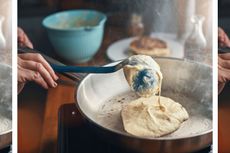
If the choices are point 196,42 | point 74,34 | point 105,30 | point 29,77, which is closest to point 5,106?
point 29,77

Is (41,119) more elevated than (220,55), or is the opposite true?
(220,55)

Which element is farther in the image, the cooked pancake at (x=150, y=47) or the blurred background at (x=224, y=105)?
the cooked pancake at (x=150, y=47)

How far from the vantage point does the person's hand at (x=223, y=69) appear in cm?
105

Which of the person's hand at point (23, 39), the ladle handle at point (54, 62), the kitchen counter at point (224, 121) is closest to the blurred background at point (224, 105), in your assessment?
the kitchen counter at point (224, 121)

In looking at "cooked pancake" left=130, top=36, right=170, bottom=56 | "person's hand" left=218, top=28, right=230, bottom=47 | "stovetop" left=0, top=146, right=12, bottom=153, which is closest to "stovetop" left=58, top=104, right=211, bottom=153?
"stovetop" left=0, top=146, right=12, bottom=153

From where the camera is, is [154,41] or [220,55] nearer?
[220,55]

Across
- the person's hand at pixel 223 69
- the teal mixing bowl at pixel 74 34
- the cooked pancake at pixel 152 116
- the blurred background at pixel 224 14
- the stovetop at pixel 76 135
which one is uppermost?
the blurred background at pixel 224 14

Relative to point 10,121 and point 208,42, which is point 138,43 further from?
point 10,121

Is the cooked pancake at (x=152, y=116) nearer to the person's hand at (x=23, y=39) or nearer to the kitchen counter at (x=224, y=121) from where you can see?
the kitchen counter at (x=224, y=121)

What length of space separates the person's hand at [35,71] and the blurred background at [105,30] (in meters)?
0.02

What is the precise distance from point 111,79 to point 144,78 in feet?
0.32

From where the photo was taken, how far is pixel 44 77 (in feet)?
3.52

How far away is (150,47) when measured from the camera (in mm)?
1228

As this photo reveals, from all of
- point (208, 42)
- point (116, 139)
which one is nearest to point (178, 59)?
point (208, 42)
